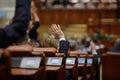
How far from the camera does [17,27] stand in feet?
8.53

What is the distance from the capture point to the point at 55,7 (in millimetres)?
18516

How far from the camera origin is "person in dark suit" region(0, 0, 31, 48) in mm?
2566

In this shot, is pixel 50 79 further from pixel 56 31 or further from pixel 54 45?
pixel 54 45

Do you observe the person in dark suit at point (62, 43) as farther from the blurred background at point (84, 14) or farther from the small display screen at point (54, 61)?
the blurred background at point (84, 14)

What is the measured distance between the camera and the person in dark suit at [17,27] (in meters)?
2.57

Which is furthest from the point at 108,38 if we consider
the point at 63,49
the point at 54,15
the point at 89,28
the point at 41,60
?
the point at 41,60

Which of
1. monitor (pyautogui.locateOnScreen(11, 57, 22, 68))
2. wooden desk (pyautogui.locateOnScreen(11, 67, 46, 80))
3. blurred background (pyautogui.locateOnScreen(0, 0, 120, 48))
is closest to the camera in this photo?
wooden desk (pyautogui.locateOnScreen(11, 67, 46, 80))

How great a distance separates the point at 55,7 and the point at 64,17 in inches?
27.3

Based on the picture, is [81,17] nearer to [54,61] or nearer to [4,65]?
[54,61]

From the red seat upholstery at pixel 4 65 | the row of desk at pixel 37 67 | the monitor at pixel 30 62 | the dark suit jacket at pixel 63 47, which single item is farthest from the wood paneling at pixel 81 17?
the red seat upholstery at pixel 4 65

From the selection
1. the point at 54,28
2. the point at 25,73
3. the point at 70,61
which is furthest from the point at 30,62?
the point at 54,28

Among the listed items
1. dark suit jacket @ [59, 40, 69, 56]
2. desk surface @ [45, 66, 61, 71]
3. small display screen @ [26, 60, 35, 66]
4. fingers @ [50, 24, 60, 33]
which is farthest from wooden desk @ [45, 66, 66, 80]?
fingers @ [50, 24, 60, 33]

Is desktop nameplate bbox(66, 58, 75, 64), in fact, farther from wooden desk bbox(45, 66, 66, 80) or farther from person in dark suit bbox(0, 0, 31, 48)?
person in dark suit bbox(0, 0, 31, 48)

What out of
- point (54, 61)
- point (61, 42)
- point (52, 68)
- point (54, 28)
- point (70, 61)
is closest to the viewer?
point (52, 68)
